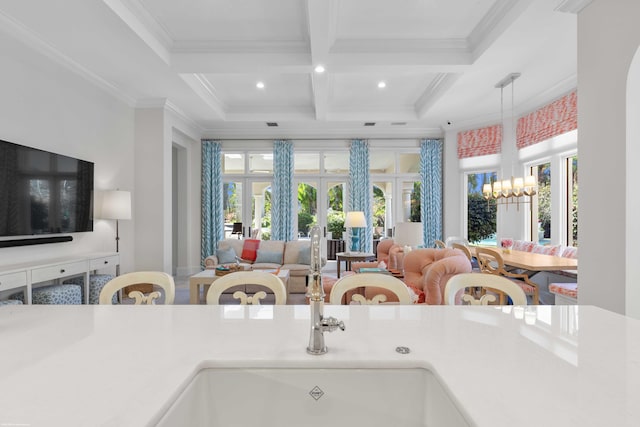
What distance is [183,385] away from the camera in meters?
0.76

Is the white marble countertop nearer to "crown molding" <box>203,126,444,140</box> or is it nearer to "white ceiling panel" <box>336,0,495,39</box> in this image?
"white ceiling panel" <box>336,0,495,39</box>

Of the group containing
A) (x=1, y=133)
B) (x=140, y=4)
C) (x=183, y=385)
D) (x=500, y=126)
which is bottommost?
(x=183, y=385)

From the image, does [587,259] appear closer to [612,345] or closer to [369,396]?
[612,345]

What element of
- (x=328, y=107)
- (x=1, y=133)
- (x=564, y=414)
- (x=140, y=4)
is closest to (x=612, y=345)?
(x=564, y=414)

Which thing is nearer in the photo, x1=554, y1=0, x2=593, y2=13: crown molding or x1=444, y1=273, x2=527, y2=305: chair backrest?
x1=444, y1=273, x2=527, y2=305: chair backrest

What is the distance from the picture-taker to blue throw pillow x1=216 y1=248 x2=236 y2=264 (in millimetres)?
5469

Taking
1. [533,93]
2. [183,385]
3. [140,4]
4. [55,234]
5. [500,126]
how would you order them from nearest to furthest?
[183,385] < [140,4] < [55,234] < [533,93] < [500,126]

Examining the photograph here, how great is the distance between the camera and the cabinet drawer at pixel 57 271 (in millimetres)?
3139

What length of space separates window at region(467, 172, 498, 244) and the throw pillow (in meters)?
3.79

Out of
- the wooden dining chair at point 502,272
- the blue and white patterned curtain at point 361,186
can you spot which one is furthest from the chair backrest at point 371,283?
the blue and white patterned curtain at point 361,186

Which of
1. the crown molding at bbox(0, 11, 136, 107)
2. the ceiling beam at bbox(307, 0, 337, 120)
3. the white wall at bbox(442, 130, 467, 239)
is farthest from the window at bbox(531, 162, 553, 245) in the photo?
the crown molding at bbox(0, 11, 136, 107)

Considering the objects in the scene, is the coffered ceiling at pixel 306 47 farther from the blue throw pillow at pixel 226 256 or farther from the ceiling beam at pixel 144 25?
the blue throw pillow at pixel 226 256

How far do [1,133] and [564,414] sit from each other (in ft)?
14.5

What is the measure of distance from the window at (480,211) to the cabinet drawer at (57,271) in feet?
20.7
